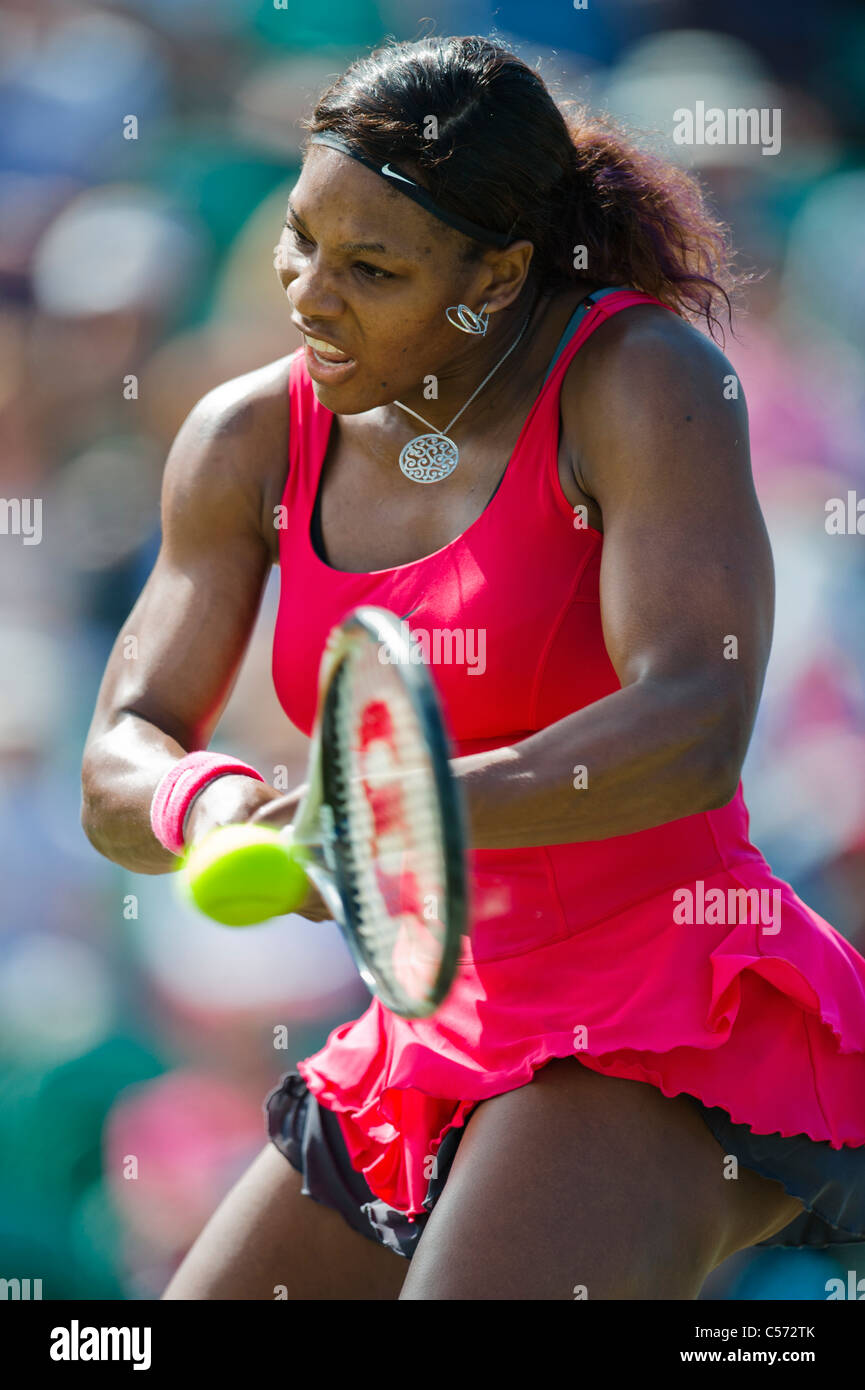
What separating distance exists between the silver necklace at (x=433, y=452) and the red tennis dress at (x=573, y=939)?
127 mm

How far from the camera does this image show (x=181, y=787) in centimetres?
159

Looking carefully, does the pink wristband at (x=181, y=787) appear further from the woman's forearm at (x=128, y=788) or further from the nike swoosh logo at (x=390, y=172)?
the nike swoosh logo at (x=390, y=172)

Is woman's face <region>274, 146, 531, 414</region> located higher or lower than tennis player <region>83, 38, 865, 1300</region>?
higher

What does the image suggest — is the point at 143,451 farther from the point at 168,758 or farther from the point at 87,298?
the point at 168,758

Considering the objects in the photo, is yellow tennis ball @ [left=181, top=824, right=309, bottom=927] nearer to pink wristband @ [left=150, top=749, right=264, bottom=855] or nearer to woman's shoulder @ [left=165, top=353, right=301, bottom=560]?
pink wristband @ [left=150, top=749, right=264, bottom=855]

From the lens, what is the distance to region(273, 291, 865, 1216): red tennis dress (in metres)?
1.55

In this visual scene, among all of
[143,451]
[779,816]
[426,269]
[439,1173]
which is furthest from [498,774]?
[143,451]

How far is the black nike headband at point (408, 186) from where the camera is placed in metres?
1.64

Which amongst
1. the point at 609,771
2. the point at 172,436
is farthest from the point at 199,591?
the point at 172,436

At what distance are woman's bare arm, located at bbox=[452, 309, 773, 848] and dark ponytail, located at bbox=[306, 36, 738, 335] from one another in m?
0.19

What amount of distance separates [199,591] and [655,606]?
673 millimetres

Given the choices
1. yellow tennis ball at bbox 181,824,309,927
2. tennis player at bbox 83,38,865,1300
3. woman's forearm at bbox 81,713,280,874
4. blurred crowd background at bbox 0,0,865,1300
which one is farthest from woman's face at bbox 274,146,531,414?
blurred crowd background at bbox 0,0,865,1300

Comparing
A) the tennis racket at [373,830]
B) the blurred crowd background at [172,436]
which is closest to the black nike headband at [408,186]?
the tennis racket at [373,830]
